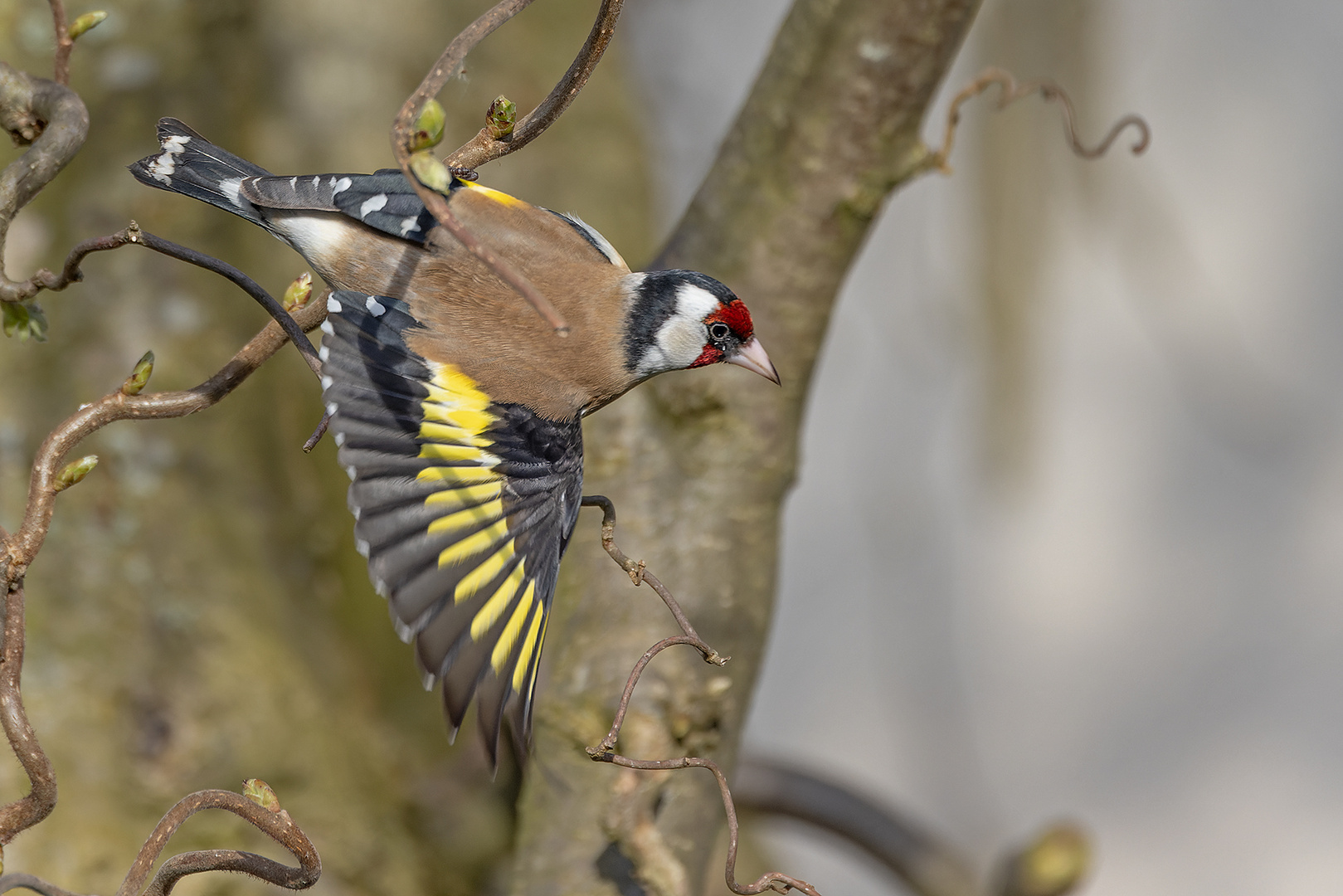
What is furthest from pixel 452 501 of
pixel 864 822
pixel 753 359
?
pixel 864 822

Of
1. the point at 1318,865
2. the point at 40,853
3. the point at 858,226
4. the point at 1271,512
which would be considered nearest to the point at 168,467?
the point at 40,853

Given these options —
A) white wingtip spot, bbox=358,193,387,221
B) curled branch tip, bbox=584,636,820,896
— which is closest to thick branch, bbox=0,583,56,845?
curled branch tip, bbox=584,636,820,896

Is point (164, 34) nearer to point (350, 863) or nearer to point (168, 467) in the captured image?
point (168, 467)

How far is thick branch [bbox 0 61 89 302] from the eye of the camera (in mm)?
780

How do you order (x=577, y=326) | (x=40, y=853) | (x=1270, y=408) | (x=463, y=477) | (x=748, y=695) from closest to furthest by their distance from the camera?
1. (x=463, y=477)
2. (x=577, y=326)
3. (x=40, y=853)
4. (x=748, y=695)
5. (x=1270, y=408)

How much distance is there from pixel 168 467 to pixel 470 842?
665mm

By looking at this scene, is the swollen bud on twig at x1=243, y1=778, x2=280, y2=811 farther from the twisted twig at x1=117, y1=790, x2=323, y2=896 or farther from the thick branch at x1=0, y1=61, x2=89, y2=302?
the thick branch at x1=0, y1=61, x2=89, y2=302

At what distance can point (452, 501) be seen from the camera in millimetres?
939

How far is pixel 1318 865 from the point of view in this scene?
3729 millimetres

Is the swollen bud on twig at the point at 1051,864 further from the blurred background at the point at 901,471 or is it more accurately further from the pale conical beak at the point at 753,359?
the pale conical beak at the point at 753,359

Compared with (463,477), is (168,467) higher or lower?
lower

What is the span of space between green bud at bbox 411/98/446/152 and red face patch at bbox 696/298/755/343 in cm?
50

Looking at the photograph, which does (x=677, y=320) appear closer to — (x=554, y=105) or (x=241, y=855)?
(x=554, y=105)

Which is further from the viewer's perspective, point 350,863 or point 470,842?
point 470,842
